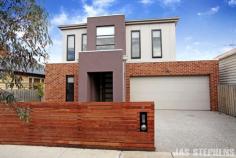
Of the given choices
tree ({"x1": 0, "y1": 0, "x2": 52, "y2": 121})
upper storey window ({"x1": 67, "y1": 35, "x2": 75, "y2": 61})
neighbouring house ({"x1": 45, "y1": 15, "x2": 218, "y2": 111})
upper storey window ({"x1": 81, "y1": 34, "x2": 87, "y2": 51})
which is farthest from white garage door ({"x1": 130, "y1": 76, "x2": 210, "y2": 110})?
tree ({"x1": 0, "y1": 0, "x2": 52, "y2": 121})

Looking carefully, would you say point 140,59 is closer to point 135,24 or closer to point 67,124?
point 135,24

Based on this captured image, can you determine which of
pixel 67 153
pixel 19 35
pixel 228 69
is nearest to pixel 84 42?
pixel 228 69

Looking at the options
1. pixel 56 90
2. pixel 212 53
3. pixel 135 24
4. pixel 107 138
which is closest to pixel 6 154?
pixel 107 138

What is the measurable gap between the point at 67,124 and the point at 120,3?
406 inches

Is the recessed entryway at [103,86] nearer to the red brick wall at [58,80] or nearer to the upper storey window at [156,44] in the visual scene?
the red brick wall at [58,80]

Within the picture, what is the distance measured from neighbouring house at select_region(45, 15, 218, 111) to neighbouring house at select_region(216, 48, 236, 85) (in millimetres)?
529

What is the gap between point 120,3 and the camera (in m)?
14.1

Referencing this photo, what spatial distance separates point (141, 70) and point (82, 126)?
9.14m

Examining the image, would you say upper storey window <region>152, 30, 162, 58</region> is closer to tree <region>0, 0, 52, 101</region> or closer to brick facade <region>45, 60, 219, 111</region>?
brick facade <region>45, 60, 219, 111</region>

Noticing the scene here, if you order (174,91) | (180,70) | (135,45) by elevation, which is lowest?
(174,91)

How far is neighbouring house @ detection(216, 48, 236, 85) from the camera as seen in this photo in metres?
12.3

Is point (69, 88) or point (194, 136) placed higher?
point (69, 88)

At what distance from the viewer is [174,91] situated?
47.3 feet

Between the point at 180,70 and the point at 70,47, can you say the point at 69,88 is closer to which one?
the point at 70,47
